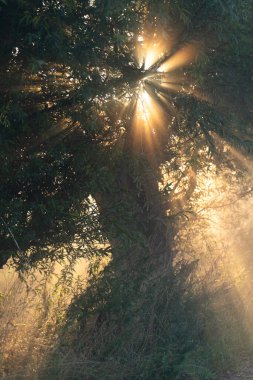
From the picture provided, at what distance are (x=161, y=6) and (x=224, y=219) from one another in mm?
7557

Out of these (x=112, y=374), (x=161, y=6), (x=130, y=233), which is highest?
(x=161, y=6)

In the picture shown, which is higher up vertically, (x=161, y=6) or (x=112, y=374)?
(x=161, y=6)

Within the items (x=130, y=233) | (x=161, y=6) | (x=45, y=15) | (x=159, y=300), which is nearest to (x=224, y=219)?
(x=159, y=300)

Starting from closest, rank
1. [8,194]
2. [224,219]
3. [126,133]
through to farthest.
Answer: [8,194] < [126,133] < [224,219]

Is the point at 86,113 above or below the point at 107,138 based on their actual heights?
below

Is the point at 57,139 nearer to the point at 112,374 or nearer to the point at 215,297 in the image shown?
the point at 112,374

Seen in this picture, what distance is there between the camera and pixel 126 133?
955 cm

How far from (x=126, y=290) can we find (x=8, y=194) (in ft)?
8.03

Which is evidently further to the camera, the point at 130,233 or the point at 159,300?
the point at 159,300

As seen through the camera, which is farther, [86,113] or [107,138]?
[107,138]

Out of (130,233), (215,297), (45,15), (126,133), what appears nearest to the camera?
(45,15)

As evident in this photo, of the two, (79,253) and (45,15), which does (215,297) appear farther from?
(45,15)

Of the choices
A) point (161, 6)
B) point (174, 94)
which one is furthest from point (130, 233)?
point (161, 6)

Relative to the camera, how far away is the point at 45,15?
289 inches
